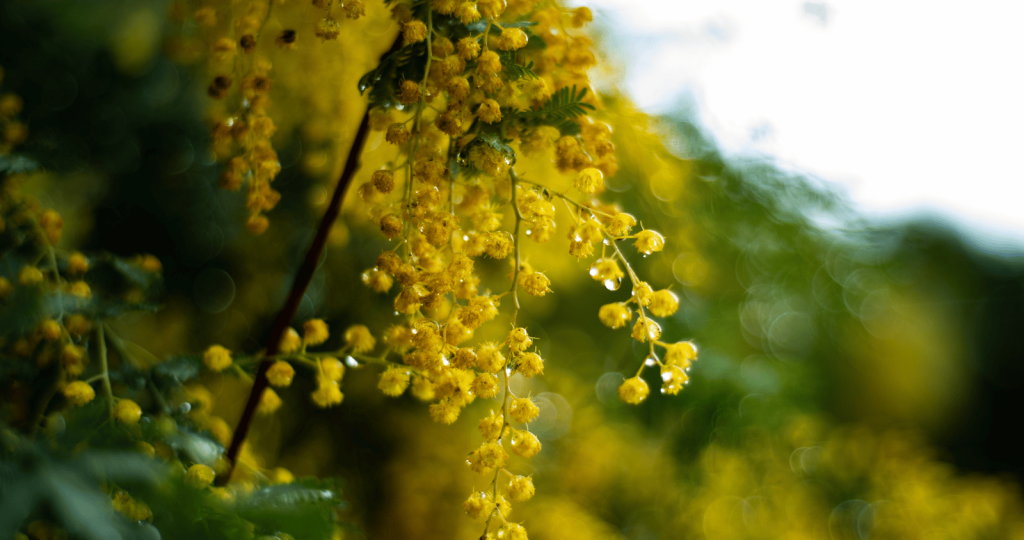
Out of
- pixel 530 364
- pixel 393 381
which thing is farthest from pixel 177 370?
pixel 530 364

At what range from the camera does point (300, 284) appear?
41 centimetres

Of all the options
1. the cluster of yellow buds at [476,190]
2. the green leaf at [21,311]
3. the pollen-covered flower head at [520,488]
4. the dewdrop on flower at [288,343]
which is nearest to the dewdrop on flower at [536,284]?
the cluster of yellow buds at [476,190]

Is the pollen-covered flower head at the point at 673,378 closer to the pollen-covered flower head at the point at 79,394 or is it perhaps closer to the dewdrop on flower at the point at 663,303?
the dewdrop on flower at the point at 663,303

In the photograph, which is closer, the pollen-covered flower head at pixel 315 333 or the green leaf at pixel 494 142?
the green leaf at pixel 494 142

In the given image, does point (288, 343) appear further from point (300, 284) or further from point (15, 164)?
point (15, 164)

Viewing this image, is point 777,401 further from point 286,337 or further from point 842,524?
point 286,337

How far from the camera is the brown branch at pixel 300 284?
16.0 inches

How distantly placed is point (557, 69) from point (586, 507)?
2.71 feet

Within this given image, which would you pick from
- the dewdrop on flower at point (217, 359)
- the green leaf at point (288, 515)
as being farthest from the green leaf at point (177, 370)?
the green leaf at point (288, 515)

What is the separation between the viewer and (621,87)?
664mm

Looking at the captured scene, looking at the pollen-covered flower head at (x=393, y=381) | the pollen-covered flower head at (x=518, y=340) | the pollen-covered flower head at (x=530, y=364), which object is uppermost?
the pollen-covered flower head at (x=518, y=340)

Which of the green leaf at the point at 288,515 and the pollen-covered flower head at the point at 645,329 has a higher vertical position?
the pollen-covered flower head at the point at 645,329

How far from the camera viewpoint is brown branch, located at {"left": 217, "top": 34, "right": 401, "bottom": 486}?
41cm

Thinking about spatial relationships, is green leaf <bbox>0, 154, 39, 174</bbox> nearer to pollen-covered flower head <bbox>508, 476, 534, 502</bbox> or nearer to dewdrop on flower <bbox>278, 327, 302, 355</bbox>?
dewdrop on flower <bbox>278, 327, 302, 355</bbox>
